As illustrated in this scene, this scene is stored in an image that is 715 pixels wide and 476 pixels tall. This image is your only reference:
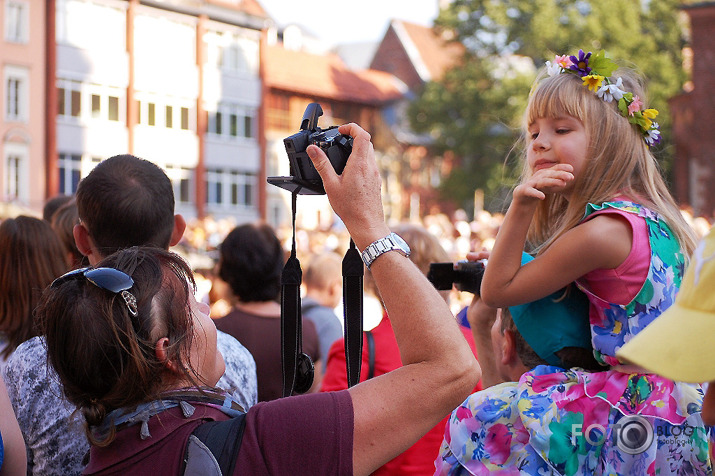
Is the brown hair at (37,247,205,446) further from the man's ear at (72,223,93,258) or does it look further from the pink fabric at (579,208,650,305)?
the pink fabric at (579,208,650,305)

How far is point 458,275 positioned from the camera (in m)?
3.12

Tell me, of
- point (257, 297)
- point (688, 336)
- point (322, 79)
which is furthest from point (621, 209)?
point (322, 79)

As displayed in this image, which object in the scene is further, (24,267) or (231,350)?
(24,267)

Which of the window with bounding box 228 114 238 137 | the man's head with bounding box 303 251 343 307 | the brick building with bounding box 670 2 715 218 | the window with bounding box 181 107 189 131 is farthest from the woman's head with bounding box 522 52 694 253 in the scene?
the window with bounding box 228 114 238 137

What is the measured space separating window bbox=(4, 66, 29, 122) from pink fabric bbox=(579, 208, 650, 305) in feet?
122

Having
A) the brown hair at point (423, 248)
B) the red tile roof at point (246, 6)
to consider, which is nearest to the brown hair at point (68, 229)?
the brown hair at point (423, 248)

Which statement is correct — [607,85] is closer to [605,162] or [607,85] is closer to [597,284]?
[605,162]

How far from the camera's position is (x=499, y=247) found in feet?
8.79

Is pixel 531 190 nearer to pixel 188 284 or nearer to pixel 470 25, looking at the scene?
pixel 188 284

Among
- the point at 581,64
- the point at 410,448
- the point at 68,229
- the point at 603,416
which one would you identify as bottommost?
the point at 410,448

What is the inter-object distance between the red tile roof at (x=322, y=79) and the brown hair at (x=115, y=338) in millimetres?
46970

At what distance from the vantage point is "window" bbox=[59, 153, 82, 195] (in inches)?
1524

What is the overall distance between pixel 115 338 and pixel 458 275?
1386 millimetres

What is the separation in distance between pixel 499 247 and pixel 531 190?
0.64 ft
